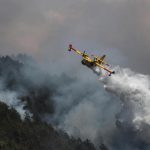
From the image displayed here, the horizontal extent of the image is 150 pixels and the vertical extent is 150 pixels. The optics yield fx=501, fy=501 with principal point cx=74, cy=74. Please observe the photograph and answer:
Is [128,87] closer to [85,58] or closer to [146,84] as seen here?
[146,84]

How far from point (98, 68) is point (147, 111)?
33.1 meters

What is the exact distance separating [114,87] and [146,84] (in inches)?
514

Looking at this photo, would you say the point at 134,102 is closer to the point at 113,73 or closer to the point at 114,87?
the point at 114,87

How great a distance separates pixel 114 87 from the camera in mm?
195125

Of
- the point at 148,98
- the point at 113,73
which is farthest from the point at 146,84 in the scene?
the point at 113,73

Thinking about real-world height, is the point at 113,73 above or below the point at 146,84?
below

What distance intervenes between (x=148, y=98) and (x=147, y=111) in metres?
5.51

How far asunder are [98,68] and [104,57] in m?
4.61

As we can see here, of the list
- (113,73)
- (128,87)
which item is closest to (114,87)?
(128,87)

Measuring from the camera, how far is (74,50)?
182250 mm

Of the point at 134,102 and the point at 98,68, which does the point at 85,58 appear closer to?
the point at 98,68

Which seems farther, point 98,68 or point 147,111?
point 147,111

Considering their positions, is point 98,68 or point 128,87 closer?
point 98,68

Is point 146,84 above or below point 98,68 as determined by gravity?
above
